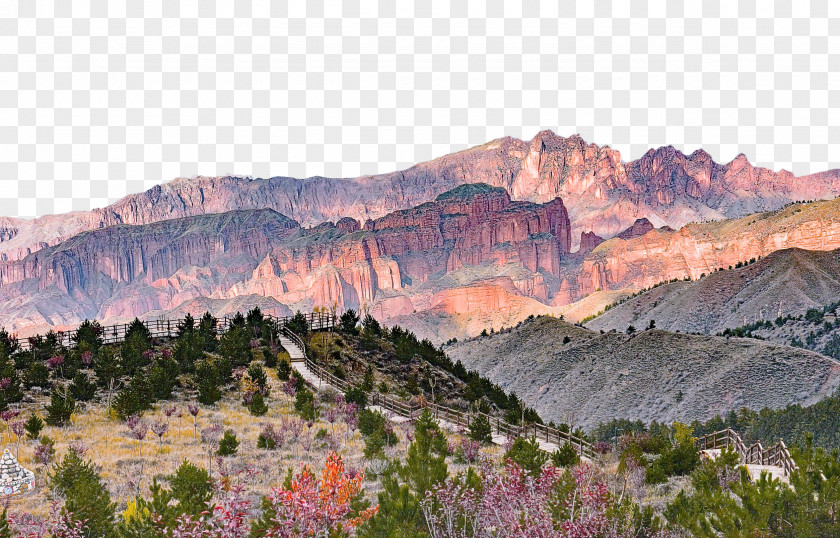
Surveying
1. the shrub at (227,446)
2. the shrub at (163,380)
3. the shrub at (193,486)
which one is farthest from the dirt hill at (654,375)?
the shrub at (193,486)

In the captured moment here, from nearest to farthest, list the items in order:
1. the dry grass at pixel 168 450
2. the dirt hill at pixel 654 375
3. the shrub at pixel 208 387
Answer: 1. the dry grass at pixel 168 450
2. the shrub at pixel 208 387
3. the dirt hill at pixel 654 375

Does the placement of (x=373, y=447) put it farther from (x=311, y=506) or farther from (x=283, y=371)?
Answer: (x=283, y=371)

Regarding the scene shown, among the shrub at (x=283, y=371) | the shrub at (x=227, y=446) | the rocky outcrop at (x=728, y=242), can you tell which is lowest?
the shrub at (x=227, y=446)

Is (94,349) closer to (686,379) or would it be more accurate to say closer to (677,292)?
(686,379)

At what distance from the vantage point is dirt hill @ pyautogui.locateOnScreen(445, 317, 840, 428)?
158ft

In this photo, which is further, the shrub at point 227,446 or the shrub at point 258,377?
the shrub at point 258,377

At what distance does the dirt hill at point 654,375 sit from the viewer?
4806cm

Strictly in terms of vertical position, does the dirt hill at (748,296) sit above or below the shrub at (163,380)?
above

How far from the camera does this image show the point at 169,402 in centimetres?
3070

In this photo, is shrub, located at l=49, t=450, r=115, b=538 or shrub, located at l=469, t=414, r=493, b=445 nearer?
shrub, located at l=49, t=450, r=115, b=538

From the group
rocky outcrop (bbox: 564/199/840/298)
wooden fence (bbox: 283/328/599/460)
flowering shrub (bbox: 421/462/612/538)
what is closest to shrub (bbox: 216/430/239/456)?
wooden fence (bbox: 283/328/599/460)

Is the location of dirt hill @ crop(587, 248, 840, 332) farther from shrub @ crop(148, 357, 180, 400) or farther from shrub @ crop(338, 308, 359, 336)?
shrub @ crop(148, 357, 180, 400)

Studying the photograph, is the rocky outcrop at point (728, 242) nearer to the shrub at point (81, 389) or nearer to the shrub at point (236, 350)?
the shrub at point (236, 350)

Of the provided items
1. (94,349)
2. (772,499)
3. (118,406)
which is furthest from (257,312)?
(772,499)
